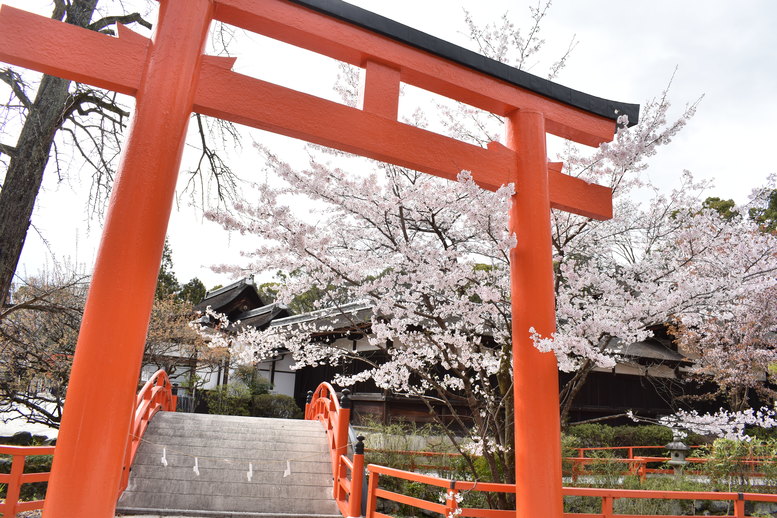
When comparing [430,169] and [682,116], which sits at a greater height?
[682,116]

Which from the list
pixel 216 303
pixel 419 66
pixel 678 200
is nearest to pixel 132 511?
pixel 419 66

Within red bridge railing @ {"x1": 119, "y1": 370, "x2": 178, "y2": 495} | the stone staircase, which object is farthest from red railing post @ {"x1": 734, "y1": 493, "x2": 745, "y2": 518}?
red bridge railing @ {"x1": 119, "y1": 370, "x2": 178, "y2": 495}

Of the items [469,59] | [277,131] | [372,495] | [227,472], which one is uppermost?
[469,59]

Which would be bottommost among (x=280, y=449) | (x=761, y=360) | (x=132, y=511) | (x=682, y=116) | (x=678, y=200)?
(x=132, y=511)

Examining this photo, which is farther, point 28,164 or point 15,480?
point 28,164

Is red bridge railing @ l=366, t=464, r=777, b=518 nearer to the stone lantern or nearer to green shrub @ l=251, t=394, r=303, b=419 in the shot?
the stone lantern

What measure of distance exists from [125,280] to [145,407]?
5155mm

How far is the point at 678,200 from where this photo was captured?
5406mm

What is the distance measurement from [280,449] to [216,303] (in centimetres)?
1170

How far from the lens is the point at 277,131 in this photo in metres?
3.50

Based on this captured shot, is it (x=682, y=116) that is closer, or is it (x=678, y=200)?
(x=682, y=116)

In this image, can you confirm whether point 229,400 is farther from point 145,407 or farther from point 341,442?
point 341,442

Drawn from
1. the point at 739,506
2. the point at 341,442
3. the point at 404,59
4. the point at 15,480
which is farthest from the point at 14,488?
the point at 739,506

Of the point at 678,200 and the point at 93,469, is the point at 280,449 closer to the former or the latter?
the point at 93,469
